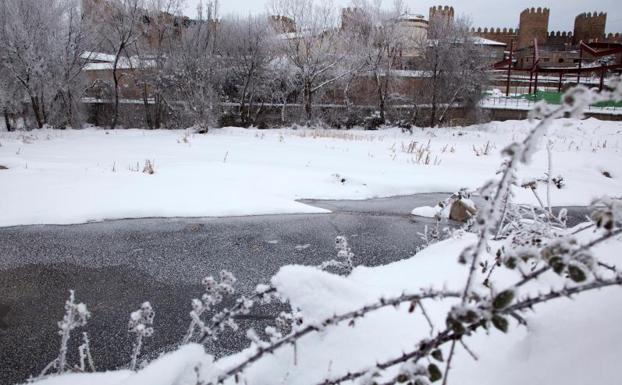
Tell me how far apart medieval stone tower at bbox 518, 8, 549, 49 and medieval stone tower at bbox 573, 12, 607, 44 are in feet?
15.7

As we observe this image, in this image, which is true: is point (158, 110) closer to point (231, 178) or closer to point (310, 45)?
point (310, 45)

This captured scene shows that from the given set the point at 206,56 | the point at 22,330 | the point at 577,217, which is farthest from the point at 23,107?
the point at 577,217

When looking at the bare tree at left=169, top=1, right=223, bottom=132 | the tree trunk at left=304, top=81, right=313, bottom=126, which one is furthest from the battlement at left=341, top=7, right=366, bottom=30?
the bare tree at left=169, top=1, right=223, bottom=132

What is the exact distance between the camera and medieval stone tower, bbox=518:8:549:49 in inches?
2245

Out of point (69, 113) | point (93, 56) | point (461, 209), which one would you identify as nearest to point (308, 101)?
point (93, 56)

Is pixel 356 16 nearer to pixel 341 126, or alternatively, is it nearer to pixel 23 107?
pixel 341 126

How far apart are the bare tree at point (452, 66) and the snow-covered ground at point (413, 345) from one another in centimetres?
2728

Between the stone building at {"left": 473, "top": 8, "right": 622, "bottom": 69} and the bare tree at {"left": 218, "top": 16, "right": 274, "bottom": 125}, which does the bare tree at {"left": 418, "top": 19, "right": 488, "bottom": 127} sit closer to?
the bare tree at {"left": 218, "top": 16, "right": 274, "bottom": 125}

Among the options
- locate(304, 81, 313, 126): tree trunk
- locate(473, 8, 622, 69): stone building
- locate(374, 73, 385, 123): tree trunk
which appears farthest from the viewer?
locate(473, 8, 622, 69): stone building

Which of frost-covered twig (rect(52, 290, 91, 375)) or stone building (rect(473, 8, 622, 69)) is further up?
stone building (rect(473, 8, 622, 69))

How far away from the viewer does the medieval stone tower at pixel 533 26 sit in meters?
57.0

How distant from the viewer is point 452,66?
2705cm

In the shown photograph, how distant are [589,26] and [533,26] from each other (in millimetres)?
8016

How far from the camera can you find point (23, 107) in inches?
898
